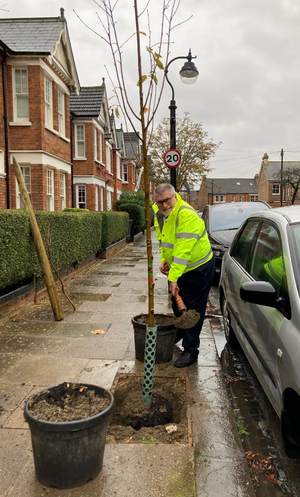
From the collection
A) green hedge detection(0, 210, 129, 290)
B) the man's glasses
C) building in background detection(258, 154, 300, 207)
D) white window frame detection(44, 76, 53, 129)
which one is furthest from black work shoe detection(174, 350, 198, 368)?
building in background detection(258, 154, 300, 207)

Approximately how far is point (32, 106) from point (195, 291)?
12.2 metres

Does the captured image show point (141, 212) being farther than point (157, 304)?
Yes

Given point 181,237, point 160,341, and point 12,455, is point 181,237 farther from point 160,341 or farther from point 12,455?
point 12,455

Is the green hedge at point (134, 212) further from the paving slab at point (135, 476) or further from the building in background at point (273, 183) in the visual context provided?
the building in background at point (273, 183)

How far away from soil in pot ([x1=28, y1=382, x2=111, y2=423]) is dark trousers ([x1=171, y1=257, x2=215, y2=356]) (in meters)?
1.87

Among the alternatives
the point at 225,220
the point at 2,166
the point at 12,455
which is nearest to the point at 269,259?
the point at 12,455

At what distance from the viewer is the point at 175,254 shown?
3.97 metres

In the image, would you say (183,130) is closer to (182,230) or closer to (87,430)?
(182,230)

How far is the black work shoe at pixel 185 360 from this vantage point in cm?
446

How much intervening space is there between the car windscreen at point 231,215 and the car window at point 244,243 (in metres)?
5.11

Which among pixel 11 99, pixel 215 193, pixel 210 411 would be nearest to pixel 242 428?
pixel 210 411

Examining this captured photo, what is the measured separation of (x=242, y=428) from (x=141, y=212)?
71.6 feet

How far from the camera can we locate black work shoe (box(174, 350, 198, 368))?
14.6 feet

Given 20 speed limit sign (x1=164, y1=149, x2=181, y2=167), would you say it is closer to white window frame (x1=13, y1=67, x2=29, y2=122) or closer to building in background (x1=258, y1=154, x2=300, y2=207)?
white window frame (x1=13, y1=67, x2=29, y2=122)
